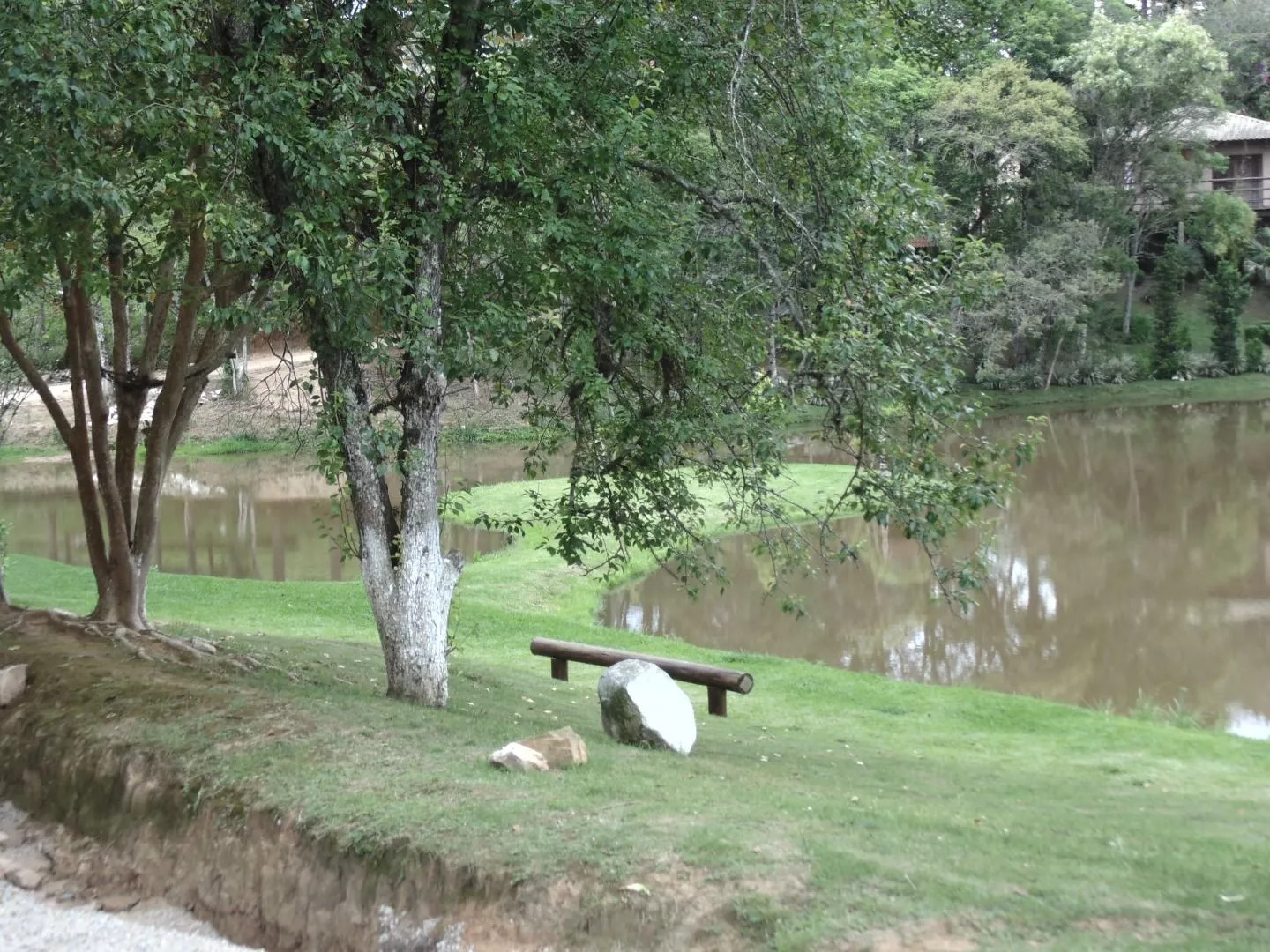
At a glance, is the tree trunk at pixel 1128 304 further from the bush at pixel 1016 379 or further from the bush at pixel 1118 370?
the bush at pixel 1016 379

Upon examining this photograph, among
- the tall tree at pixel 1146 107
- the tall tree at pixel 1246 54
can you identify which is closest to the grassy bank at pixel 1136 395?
the tall tree at pixel 1146 107

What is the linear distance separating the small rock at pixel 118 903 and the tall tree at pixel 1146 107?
4139 centimetres

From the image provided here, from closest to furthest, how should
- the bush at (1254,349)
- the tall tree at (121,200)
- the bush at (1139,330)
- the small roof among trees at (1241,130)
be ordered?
the tall tree at (121,200) < the bush at (1254,349) < the bush at (1139,330) < the small roof among trees at (1241,130)

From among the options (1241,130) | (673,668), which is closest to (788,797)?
(673,668)

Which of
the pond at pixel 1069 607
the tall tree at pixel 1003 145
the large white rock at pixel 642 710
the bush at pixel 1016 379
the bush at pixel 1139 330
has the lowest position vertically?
the pond at pixel 1069 607

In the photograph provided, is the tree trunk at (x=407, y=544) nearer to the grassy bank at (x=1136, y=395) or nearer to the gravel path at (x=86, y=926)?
the gravel path at (x=86, y=926)

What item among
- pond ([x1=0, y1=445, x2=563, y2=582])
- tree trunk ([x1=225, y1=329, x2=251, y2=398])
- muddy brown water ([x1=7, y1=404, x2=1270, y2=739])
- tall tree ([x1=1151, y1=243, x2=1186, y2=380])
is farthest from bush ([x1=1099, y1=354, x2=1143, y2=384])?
tree trunk ([x1=225, y1=329, x2=251, y2=398])

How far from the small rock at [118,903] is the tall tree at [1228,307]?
150 ft

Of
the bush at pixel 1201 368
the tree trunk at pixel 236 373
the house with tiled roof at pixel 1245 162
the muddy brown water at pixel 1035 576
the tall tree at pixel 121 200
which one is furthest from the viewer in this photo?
the house with tiled roof at pixel 1245 162

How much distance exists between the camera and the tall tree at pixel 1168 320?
4434 cm

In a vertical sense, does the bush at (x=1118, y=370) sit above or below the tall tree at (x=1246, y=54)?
below

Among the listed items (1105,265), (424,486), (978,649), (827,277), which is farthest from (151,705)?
(1105,265)

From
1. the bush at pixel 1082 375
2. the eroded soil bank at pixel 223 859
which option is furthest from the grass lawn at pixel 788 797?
the bush at pixel 1082 375

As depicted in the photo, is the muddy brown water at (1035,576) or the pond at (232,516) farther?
the pond at (232,516)
